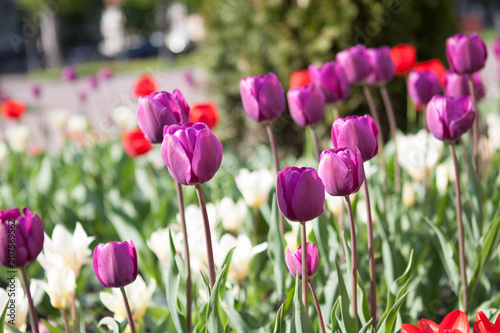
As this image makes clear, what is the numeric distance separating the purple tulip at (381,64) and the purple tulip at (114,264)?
3.64 feet

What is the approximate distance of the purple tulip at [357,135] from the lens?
3.47 ft

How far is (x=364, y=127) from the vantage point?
107 cm

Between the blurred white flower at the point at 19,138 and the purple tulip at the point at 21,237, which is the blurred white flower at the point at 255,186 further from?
the blurred white flower at the point at 19,138

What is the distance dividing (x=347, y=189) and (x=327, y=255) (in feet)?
1.74

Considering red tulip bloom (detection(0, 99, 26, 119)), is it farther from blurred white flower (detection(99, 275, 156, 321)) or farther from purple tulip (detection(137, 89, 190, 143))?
purple tulip (detection(137, 89, 190, 143))

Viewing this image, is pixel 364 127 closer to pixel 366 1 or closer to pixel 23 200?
pixel 23 200

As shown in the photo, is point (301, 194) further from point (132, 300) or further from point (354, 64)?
point (354, 64)

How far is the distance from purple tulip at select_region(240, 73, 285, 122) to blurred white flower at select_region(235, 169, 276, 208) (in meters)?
0.41

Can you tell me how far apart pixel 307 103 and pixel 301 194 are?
0.54m

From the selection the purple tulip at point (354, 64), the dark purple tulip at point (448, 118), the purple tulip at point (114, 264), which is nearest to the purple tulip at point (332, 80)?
the purple tulip at point (354, 64)

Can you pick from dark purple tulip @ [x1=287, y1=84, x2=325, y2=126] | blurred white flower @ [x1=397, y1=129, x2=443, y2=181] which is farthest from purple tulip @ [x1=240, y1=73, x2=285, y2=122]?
blurred white flower @ [x1=397, y1=129, x2=443, y2=181]

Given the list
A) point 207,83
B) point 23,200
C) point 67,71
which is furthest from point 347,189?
point 207,83

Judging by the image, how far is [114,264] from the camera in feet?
3.26

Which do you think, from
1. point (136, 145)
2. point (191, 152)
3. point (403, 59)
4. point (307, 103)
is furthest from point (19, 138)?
point (191, 152)
